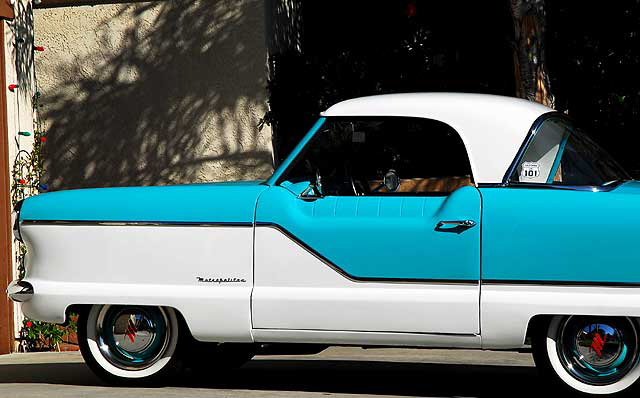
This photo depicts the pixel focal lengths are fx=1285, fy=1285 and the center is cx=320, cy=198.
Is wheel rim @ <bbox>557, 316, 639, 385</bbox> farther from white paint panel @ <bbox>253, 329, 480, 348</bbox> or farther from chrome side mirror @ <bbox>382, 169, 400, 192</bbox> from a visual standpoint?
chrome side mirror @ <bbox>382, 169, 400, 192</bbox>

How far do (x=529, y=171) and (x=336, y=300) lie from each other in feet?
4.28

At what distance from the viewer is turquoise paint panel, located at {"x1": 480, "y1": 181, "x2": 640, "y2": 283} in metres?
6.90

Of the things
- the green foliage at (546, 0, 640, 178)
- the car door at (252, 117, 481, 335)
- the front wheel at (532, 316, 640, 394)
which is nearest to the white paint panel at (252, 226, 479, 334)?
Answer: the car door at (252, 117, 481, 335)

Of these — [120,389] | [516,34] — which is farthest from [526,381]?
[516,34]

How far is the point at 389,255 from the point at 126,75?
244 inches

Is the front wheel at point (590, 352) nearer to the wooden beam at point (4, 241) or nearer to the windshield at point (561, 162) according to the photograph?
the windshield at point (561, 162)

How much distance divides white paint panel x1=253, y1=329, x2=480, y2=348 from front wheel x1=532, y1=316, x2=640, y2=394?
403 mm

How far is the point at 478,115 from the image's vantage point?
7.37 metres

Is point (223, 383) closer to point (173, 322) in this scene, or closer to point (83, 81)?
point (173, 322)

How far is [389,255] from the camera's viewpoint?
717 centimetres

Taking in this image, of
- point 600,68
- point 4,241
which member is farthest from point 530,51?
point 4,241

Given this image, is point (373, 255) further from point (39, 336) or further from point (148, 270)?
point (39, 336)

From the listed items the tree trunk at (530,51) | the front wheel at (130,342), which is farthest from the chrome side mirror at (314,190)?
the tree trunk at (530,51)

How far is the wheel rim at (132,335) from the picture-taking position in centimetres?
773
